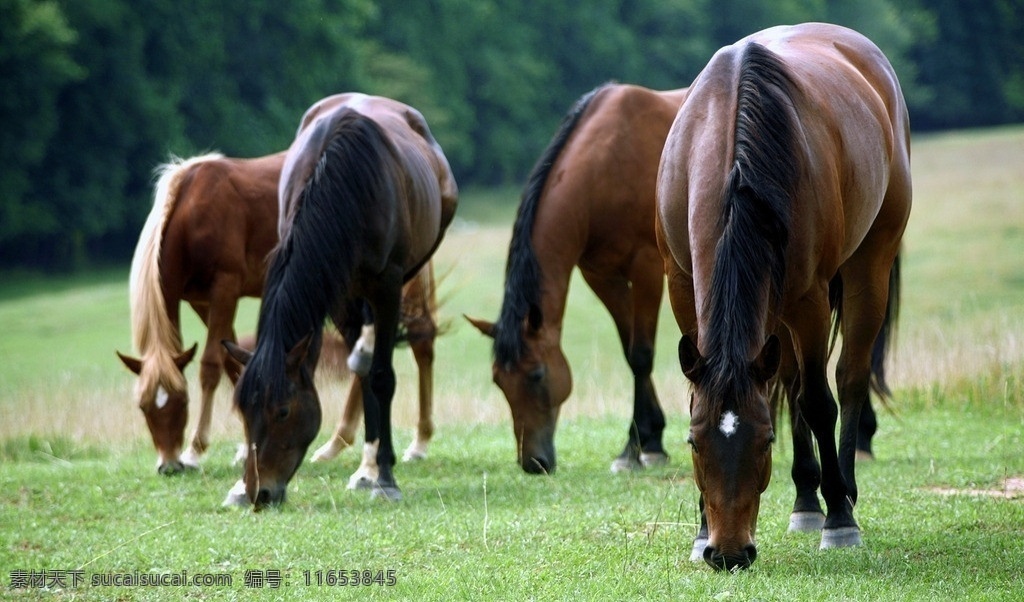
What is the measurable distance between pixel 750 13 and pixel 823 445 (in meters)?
75.5

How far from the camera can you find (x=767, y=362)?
4.45 metres

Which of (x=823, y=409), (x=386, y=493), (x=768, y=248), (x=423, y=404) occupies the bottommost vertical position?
(x=423, y=404)

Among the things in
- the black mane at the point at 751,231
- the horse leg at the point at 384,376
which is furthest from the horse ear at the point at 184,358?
the black mane at the point at 751,231

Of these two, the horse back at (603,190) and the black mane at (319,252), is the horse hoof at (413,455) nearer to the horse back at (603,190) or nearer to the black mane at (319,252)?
the horse back at (603,190)

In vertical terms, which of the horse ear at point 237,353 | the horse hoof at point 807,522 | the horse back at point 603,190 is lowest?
the horse hoof at point 807,522

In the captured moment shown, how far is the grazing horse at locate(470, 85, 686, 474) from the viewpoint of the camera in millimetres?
8094

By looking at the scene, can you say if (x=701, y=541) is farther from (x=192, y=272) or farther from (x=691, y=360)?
(x=192, y=272)

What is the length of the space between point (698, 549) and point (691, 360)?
3.36 feet

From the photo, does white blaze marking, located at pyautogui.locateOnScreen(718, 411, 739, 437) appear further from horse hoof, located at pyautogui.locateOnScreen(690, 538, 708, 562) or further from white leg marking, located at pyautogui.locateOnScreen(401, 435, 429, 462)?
white leg marking, located at pyautogui.locateOnScreen(401, 435, 429, 462)

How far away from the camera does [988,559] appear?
5.02 m

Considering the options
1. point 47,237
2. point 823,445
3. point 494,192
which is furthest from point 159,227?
point 494,192

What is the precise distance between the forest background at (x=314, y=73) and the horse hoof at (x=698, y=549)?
23228 mm

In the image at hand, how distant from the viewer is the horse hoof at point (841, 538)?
17.4 feet

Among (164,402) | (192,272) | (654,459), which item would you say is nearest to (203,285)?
(192,272)
